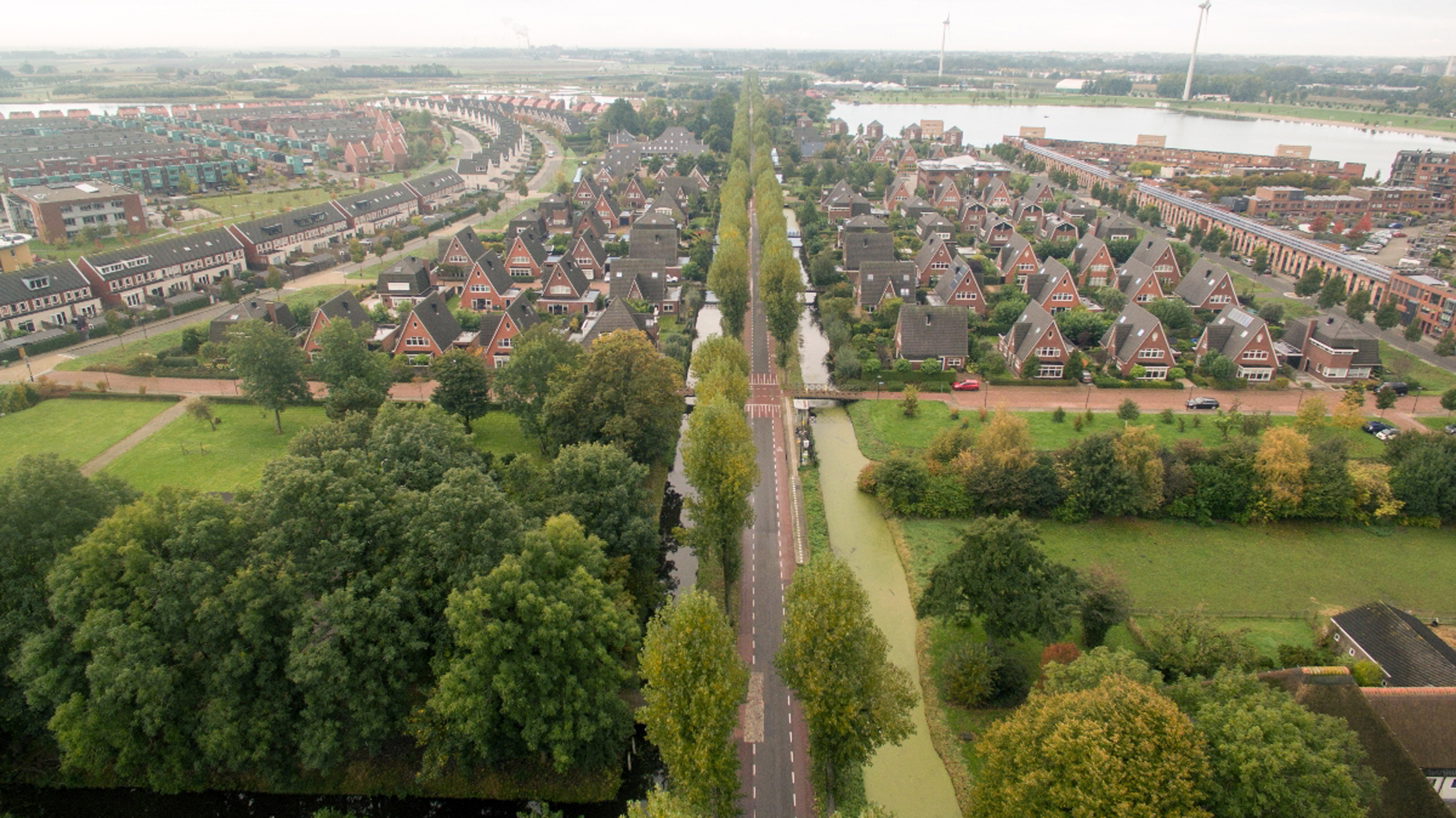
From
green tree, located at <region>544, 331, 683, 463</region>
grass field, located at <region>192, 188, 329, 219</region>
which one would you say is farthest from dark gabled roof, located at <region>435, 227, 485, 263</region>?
green tree, located at <region>544, 331, 683, 463</region>

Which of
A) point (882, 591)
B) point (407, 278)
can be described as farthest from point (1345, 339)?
point (407, 278)

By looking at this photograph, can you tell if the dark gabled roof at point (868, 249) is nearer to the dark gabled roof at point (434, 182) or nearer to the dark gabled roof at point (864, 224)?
the dark gabled roof at point (864, 224)

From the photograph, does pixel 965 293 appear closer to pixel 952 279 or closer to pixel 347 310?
pixel 952 279

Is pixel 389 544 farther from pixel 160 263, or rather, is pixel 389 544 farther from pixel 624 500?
pixel 160 263

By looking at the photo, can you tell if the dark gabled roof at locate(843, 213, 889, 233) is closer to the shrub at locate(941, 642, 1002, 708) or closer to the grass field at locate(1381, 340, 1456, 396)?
the grass field at locate(1381, 340, 1456, 396)

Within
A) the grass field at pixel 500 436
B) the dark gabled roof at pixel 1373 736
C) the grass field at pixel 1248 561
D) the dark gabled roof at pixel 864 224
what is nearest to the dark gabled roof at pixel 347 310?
the grass field at pixel 500 436
